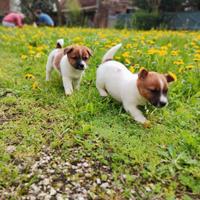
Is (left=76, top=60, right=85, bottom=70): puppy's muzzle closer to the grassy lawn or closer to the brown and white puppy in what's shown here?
the brown and white puppy

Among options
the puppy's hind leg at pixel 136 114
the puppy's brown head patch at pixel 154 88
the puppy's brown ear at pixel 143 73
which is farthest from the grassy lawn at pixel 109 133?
the puppy's brown ear at pixel 143 73

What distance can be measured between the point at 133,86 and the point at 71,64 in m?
1.05

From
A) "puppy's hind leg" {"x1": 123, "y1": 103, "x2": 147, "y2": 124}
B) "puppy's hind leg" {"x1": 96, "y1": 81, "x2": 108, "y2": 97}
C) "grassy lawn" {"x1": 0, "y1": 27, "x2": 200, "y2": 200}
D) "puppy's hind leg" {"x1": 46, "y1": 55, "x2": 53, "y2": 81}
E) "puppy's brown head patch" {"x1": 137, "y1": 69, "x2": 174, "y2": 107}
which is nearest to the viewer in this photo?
"grassy lawn" {"x1": 0, "y1": 27, "x2": 200, "y2": 200}

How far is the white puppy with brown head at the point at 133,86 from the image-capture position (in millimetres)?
3270

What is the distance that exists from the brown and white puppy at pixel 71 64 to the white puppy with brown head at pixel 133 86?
0.27m

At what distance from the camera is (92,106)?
3742 millimetres

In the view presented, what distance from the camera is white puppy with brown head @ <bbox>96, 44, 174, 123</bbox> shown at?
3.27 m

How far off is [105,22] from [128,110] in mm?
19887

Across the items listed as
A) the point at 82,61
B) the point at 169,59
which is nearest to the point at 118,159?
the point at 82,61

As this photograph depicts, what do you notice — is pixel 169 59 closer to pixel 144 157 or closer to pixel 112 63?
pixel 112 63

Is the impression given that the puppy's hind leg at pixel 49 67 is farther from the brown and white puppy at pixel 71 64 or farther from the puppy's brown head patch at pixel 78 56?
the puppy's brown head patch at pixel 78 56

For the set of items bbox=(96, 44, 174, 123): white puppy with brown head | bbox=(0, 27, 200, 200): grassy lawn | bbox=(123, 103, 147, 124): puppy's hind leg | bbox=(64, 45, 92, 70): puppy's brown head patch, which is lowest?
bbox=(0, 27, 200, 200): grassy lawn

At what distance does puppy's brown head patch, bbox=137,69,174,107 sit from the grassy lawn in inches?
13.3

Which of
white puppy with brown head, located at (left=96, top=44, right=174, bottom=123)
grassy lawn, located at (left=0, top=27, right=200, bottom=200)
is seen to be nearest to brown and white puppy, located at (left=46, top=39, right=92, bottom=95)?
grassy lawn, located at (left=0, top=27, right=200, bottom=200)
